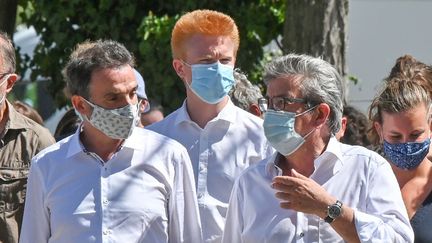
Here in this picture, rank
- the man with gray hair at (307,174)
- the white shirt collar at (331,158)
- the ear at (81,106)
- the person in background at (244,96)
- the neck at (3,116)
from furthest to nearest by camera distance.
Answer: the person in background at (244,96)
the neck at (3,116)
the ear at (81,106)
the white shirt collar at (331,158)
the man with gray hair at (307,174)

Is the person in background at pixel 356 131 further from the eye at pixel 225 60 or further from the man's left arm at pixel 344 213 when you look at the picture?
the man's left arm at pixel 344 213

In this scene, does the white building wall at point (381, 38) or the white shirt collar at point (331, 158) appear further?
the white building wall at point (381, 38)

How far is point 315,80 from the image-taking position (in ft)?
14.4

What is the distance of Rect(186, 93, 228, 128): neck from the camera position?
17.1 feet

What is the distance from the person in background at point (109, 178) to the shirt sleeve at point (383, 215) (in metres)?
0.78

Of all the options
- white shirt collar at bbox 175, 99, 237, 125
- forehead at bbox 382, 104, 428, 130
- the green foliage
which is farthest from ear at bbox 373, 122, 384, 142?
the green foliage

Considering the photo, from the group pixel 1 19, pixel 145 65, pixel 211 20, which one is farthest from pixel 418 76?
pixel 1 19

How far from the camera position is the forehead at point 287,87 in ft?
14.3

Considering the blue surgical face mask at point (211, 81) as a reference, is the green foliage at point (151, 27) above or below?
below

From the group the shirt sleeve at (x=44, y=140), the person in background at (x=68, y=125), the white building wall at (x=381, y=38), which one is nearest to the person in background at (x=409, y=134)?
the shirt sleeve at (x=44, y=140)

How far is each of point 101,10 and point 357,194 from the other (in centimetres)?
686

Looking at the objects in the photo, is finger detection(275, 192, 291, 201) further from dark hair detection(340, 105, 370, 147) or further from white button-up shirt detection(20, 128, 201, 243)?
dark hair detection(340, 105, 370, 147)

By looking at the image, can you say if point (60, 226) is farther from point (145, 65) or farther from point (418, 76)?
point (145, 65)

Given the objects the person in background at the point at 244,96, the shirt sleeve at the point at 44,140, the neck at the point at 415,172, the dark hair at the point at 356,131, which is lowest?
the dark hair at the point at 356,131
